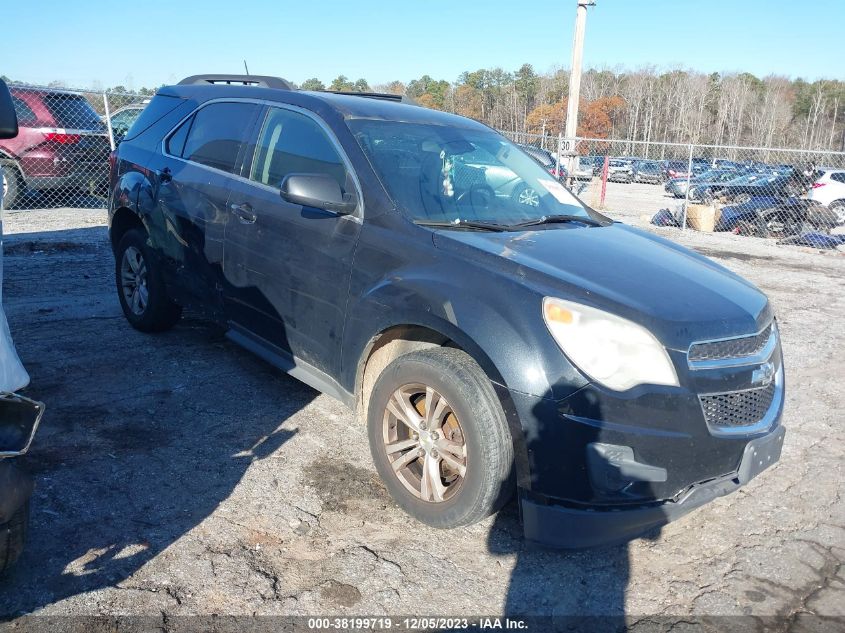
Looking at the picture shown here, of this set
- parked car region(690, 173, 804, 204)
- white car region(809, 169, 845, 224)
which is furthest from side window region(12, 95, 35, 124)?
white car region(809, 169, 845, 224)

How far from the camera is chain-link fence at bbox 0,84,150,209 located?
10328mm

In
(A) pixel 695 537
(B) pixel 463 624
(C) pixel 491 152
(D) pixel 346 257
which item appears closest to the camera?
(B) pixel 463 624

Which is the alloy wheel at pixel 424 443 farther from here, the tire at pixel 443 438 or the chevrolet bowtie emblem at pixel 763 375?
the chevrolet bowtie emblem at pixel 763 375

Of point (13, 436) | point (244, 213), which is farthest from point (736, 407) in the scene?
point (244, 213)

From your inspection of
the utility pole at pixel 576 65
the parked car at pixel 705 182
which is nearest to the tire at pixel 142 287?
the utility pole at pixel 576 65

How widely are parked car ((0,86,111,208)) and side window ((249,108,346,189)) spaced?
7821 mm

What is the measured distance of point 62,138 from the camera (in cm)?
1050

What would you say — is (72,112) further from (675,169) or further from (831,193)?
(675,169)

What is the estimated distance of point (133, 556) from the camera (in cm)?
277

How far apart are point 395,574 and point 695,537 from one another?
1.43m

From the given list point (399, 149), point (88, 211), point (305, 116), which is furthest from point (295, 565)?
point (88, 211)

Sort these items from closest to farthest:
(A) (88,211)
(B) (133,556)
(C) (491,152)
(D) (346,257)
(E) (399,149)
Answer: (B) (133,556), (D) (346,257), (E) (399,149), (C) (491,152), (A) (88,211)

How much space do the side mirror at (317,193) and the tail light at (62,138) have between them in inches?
348

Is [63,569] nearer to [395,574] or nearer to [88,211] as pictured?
[395,574]
